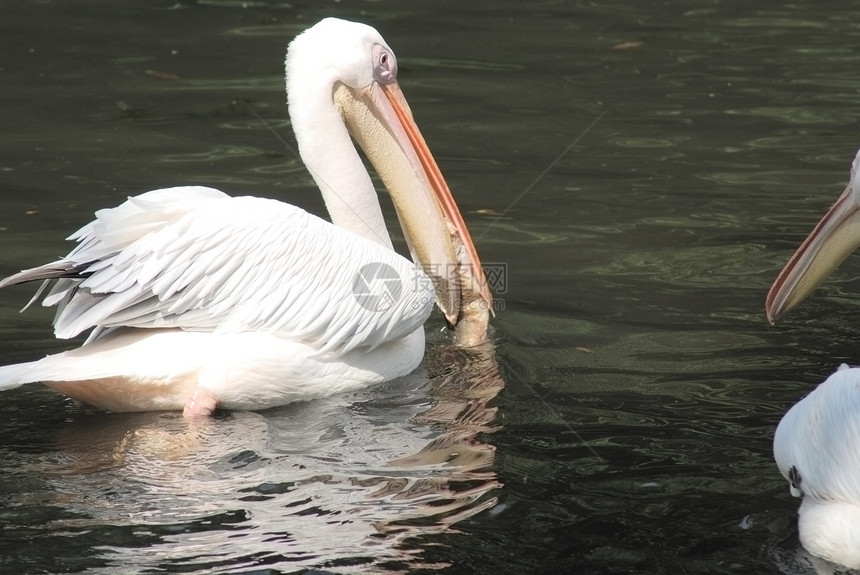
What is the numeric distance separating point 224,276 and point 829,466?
2.08 m

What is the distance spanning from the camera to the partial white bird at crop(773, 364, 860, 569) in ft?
9.90

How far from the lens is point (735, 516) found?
3367mm

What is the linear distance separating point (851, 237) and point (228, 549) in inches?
90.1

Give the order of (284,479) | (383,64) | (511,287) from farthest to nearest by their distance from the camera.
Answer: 1. (511,287)
2. (383,64)
3. (284,479)

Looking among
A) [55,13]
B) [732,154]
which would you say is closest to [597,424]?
[732,154]

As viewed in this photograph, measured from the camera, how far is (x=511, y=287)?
5.59 meters

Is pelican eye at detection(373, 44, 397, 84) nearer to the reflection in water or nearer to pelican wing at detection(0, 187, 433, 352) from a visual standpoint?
pelican wing at detection(0, 187, 433, 352)

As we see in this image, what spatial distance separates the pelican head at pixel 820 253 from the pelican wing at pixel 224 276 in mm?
1278

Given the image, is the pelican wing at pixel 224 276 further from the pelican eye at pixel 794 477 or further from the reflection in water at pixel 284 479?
the pelican eye at pixel 794 477

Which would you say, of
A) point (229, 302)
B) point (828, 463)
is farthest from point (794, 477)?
point (229, 302)

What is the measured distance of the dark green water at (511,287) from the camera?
3342mm

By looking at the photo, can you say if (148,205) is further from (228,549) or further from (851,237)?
(851,237)

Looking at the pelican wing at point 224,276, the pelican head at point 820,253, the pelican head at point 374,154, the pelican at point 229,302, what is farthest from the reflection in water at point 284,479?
the pelican head at point 820,253

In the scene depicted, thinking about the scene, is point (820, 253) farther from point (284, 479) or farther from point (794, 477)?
point (284, 479)
